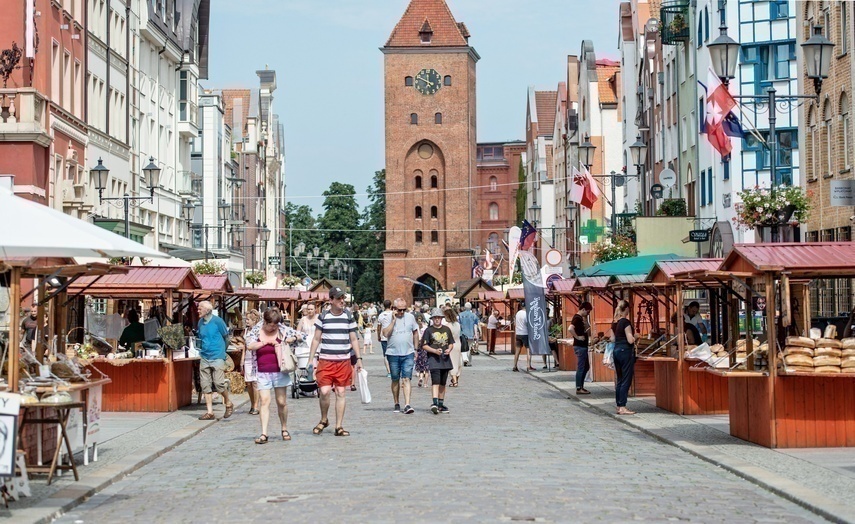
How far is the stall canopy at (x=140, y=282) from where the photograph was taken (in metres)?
23.1

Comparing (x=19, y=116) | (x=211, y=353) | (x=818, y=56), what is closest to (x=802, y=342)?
(x=818, y=56)

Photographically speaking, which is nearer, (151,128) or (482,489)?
(482,489)

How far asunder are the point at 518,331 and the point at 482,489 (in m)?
26.3

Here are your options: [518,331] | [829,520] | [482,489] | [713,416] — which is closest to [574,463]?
[482,489]

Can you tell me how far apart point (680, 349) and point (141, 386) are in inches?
333

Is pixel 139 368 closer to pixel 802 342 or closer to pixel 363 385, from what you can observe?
pixel 363 385

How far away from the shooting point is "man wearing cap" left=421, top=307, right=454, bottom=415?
2223 cm

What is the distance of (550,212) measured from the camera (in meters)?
113

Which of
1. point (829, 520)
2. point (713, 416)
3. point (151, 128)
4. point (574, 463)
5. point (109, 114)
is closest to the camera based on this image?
point (829, 520)

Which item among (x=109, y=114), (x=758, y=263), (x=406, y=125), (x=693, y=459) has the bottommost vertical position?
(x=693, y=459)

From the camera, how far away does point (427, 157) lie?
120688 mm

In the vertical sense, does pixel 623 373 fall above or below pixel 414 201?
below

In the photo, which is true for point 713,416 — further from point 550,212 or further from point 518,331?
point 550,212

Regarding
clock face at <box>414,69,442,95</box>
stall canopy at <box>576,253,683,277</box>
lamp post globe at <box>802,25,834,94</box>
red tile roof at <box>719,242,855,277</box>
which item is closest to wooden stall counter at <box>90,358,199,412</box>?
red tile roof at <box>719,242,855,277</box>
